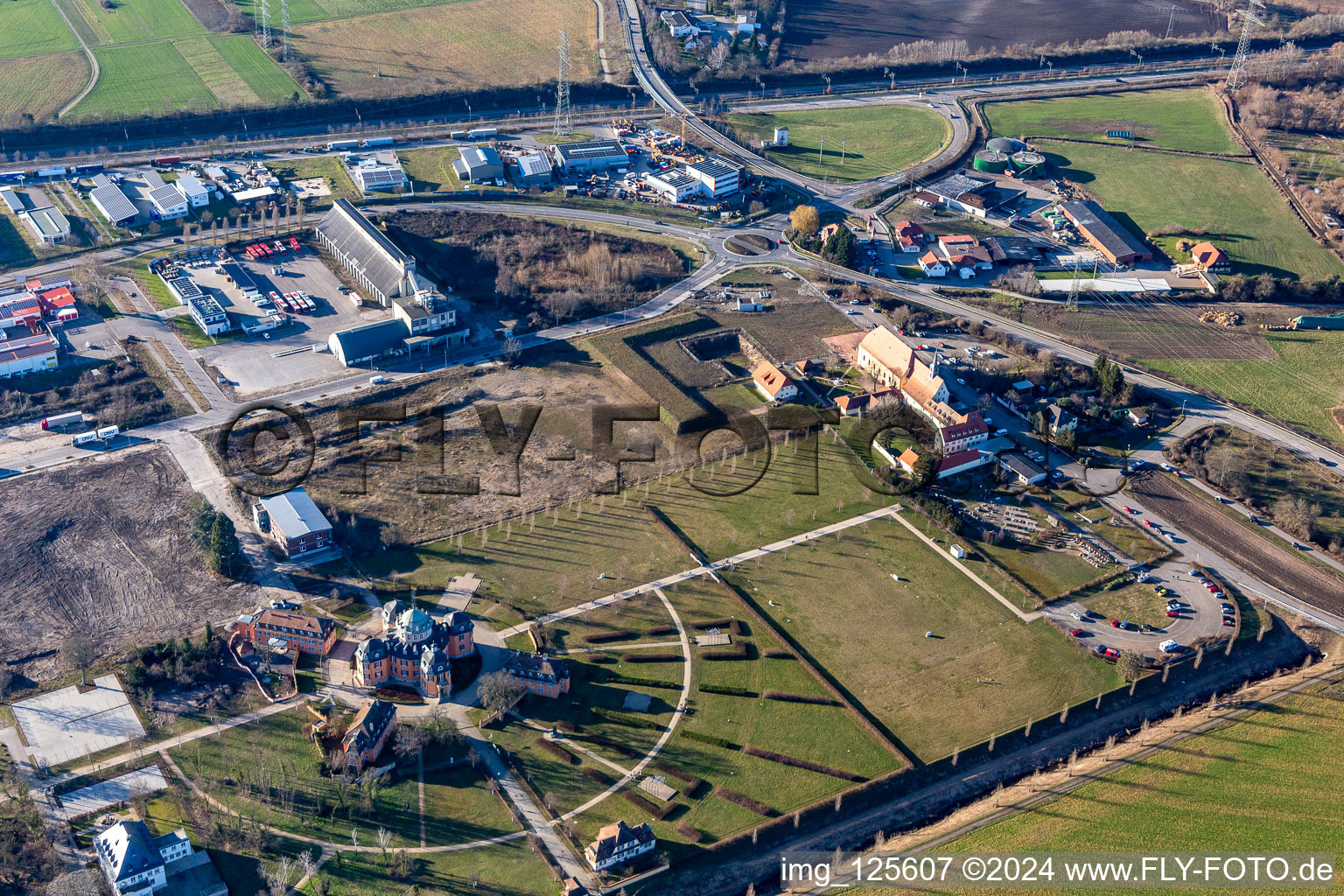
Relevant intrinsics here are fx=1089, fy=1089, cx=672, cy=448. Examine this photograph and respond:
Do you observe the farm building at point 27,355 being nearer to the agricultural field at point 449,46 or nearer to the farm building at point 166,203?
the farm building at point 166,203

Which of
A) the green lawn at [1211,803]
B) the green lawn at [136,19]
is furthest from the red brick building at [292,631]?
the green lawn at [136,19]

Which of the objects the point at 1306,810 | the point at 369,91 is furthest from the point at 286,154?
the point at 1306,810

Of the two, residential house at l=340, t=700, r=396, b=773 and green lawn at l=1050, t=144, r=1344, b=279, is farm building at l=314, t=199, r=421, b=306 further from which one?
green lawn at l=1050, t=144, r=1344, b=279

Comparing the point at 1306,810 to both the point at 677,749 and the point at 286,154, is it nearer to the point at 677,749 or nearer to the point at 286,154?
the point at 677,749

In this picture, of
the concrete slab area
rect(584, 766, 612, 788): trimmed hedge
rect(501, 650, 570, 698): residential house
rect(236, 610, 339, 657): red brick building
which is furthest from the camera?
Answer: rect(236, 610, 339, 657): red brick building

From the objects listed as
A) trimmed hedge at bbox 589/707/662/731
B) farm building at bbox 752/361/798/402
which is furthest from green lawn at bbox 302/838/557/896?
farm building at bbox 752/361/798/402

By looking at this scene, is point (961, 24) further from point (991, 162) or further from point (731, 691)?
point (731, 691)
